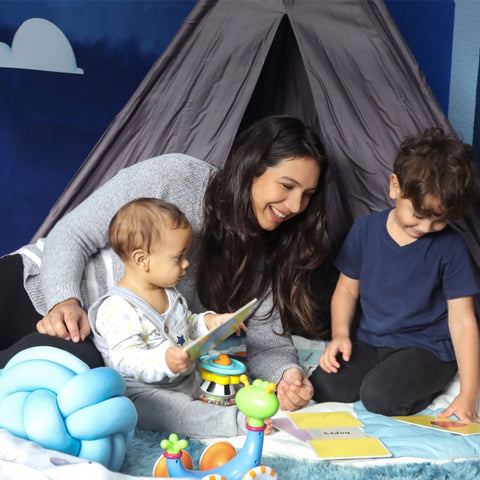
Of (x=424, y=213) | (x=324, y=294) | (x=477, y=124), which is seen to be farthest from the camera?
(x=477, y=124)

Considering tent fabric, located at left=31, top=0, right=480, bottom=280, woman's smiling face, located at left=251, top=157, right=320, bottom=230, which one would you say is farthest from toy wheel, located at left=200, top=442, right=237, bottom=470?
tent fabric, located at left=31, top=0, right=480, bottom=280

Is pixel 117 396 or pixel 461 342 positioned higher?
pixel 117 396

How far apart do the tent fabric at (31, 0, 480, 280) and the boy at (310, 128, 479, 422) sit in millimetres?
189

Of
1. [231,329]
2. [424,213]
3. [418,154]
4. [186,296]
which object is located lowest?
[186,296]

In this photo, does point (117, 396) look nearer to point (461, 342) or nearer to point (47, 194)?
point (461, 342)

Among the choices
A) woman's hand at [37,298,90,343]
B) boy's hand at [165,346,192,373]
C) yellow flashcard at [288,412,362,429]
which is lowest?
yellow flashcard at [288,412,362,429]

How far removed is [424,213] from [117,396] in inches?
35.2

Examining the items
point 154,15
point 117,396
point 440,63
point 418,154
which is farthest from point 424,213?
point 154,15

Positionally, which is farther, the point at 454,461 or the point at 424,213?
the point at 424,213

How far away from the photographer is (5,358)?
1508mm

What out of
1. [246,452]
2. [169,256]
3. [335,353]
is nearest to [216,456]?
[246,452]

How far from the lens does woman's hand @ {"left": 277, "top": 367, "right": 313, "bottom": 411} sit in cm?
162

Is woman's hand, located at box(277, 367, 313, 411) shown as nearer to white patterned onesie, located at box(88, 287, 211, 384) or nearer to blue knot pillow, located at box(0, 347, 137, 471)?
white patterned onesie, located at box(88, 287, 211, 384)

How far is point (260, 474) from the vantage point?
1111mm
